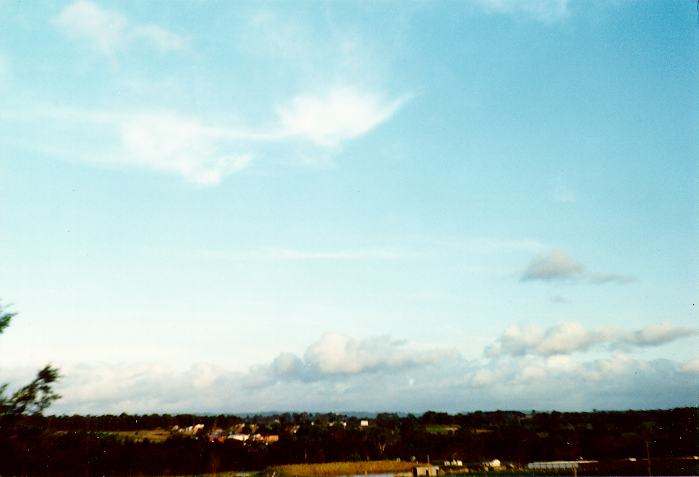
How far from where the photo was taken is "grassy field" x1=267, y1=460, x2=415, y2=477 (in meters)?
120

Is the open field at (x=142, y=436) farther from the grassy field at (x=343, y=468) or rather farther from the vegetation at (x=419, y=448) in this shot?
the grassy field at (x=343, y=468)

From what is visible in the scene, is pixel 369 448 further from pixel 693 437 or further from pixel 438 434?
pixel 693 437

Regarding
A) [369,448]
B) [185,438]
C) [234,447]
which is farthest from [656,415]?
[185,438]

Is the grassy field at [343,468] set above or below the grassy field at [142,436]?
below

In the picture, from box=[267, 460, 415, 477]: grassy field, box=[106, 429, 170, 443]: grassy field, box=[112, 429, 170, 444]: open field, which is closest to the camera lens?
box=[267, 460, 415, 477]: grassy field

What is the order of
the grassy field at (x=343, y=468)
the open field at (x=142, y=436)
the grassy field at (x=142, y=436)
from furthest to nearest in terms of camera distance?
1. the grassy field at (x=142, y=436)
2. the open field at (x=142, y=436)
3. the grassy field at (x=343, y=468)

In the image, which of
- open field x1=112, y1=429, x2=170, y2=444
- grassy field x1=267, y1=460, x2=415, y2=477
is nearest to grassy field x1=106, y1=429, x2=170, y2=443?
open field x1=112, y1=429, x2=170, y2=444

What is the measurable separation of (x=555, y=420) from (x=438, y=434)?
151 ft

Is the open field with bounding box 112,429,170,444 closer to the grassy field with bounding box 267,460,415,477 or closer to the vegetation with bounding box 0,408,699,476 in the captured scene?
the vegetation with bounding box 0,408,699,476

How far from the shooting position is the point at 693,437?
410ft

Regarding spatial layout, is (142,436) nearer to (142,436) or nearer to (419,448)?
(142,436)

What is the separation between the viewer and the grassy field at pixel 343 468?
392 ft

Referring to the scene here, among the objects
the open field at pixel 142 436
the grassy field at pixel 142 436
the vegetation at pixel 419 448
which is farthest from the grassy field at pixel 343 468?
the grassy field at pixel 142 436

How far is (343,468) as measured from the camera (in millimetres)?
130250
